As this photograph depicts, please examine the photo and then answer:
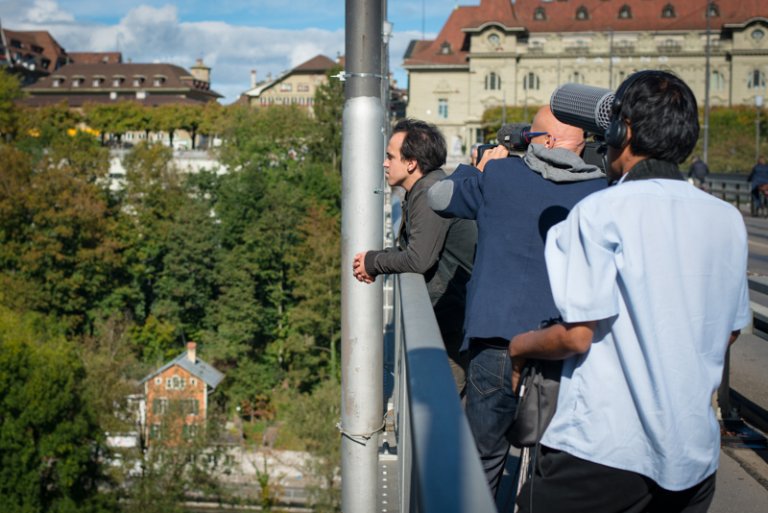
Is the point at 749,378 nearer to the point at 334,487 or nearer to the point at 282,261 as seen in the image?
the point at 334,487

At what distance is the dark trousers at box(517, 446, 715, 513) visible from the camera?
2.70 meters

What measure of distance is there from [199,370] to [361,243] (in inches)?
2156

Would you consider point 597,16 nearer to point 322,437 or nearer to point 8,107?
point 8,107

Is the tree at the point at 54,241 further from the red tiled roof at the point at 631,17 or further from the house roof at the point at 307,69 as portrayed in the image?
the house roof at the point at 307,69

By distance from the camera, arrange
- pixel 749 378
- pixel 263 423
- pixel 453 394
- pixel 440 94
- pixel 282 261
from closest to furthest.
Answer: pixel 453 394
pixel 749 378
pixel 263 423
pixel 282 261
pixel 440 94

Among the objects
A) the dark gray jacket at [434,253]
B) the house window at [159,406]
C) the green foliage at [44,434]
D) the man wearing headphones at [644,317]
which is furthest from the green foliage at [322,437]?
the man wearing headphones at [644,317]

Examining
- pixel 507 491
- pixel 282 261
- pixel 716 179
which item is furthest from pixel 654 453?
pixel 282 261

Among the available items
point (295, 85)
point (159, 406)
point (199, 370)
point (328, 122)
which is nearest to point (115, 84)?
point (295, 85)

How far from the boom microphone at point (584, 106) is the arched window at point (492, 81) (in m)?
102

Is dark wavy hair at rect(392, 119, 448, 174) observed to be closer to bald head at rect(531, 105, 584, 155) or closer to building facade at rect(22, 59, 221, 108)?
bald head at rect(531, 105, 584, 155)

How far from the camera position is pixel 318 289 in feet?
196

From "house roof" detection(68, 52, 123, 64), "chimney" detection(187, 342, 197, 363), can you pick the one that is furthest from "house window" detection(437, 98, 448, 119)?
"house roof" detection(68, 52, 123, 64)

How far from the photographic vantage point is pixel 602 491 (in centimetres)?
271

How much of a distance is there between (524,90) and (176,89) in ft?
179
